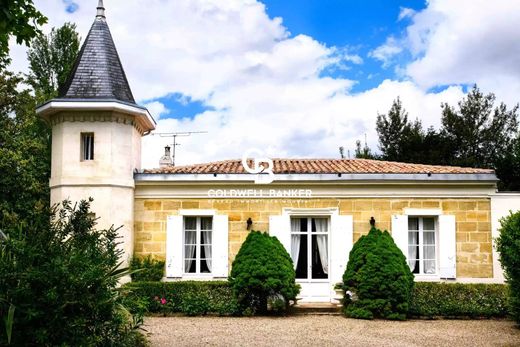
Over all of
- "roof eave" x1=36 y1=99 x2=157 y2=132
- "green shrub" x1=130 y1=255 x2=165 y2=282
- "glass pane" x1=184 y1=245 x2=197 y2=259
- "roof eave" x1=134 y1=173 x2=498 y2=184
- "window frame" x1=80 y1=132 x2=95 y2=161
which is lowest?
"green shrub" x1=130 y1=255 x2=165 y2=282

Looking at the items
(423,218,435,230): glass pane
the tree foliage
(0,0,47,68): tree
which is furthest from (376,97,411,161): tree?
(0,0,47,68): tree

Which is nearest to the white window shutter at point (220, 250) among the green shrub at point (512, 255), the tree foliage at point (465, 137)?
the green shrub at point (512, 255)

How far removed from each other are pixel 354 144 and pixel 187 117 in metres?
17.2

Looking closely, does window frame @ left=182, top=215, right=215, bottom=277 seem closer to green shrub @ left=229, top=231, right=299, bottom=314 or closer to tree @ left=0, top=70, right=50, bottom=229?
green shrub @ left=229, top=231, right=299, bottom=314

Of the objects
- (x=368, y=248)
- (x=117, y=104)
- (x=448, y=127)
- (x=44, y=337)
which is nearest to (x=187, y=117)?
(x=117, y=104)

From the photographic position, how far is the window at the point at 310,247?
1391 cm

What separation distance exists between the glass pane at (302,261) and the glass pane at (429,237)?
9.89 ft

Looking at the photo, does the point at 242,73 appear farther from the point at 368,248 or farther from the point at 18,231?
the point at 18,231

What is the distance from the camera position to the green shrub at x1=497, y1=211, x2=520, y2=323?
10.5 metres

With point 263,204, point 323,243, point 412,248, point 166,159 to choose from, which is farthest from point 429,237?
point 166,159

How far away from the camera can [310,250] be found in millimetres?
13906

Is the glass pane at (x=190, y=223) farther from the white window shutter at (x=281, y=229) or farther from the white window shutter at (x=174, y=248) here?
the white window shutter at (x=281, y=229)

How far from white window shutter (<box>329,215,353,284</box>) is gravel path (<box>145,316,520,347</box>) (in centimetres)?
161

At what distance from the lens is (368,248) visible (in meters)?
12.5
